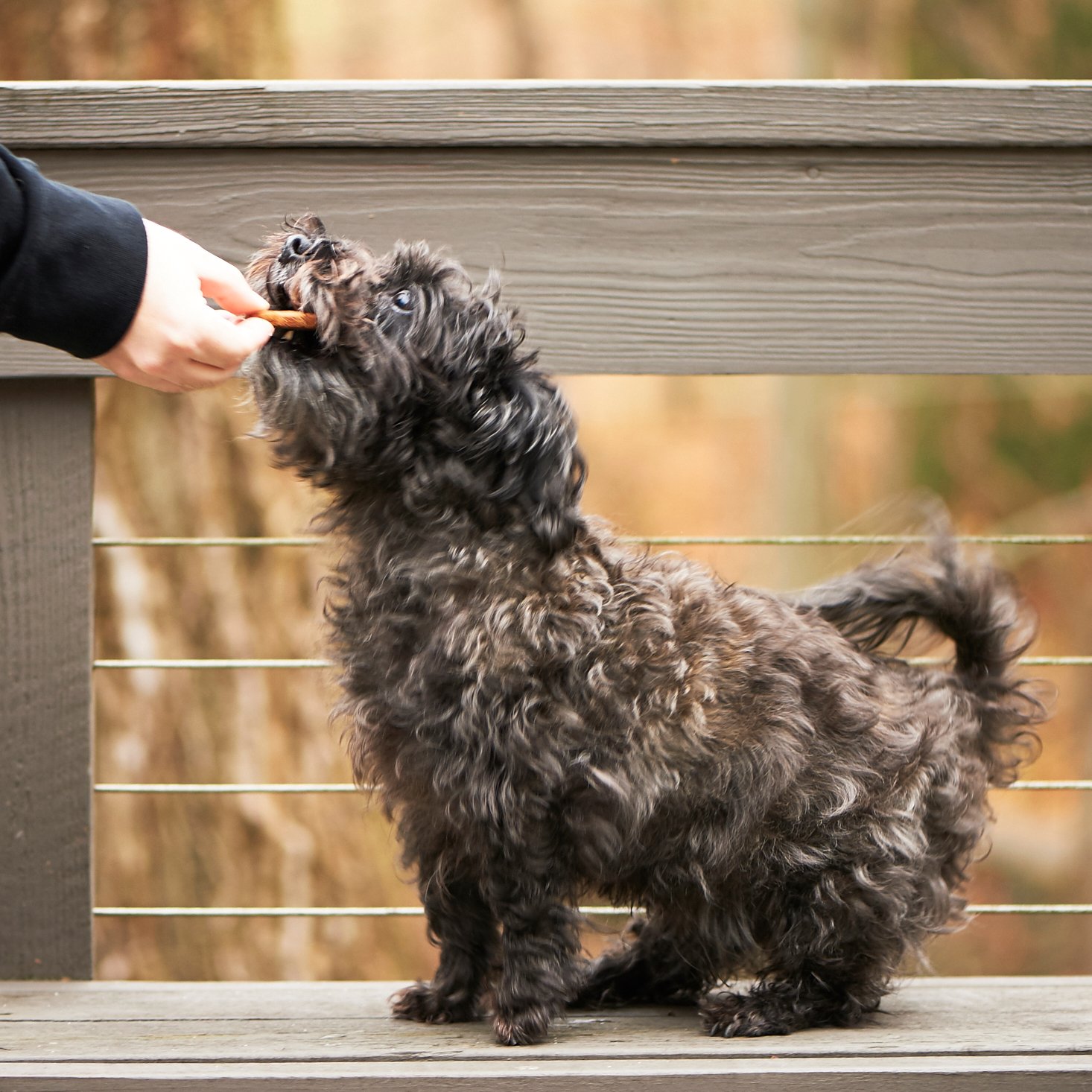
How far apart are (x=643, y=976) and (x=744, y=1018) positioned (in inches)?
11.5

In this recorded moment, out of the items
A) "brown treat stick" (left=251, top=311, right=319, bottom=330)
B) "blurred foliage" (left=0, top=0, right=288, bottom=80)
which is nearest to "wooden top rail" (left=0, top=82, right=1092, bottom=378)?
"brown treat stick" (left=251, top=311, right=319, bottom=330)

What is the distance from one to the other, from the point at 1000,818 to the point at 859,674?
5.27 meters

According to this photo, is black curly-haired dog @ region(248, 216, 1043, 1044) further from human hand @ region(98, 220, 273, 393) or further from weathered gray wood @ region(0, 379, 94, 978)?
weathered gray wood @ region(0, 379, 94, 978)

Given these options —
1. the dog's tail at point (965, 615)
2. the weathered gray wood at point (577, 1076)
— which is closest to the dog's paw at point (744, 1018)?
the weathered gray wood at point (577, 1076)

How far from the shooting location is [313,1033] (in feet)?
5.78

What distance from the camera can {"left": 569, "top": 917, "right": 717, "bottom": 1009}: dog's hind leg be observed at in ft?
6.52

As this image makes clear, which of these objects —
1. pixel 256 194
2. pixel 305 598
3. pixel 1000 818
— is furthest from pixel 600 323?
pixel 1000 818

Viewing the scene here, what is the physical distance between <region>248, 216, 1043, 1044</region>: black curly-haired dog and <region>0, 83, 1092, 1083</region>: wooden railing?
1.05 feet

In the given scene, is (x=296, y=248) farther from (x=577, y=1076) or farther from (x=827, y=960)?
(x=827, y=960)

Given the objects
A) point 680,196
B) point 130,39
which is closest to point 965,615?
point 680,196

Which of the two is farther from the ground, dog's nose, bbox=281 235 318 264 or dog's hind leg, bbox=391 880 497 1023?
dog's nose, bbox=281 235 318 264

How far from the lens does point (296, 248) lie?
5.45 feet

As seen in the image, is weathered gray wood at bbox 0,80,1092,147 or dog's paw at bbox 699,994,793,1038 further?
weathered gray wood at bbox 0,80,1092,147

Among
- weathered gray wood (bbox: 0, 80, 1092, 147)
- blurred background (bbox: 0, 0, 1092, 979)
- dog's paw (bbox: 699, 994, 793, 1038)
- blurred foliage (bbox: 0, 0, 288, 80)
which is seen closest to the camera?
dog's paw (bbox: 699, 994, 793, 1038)
